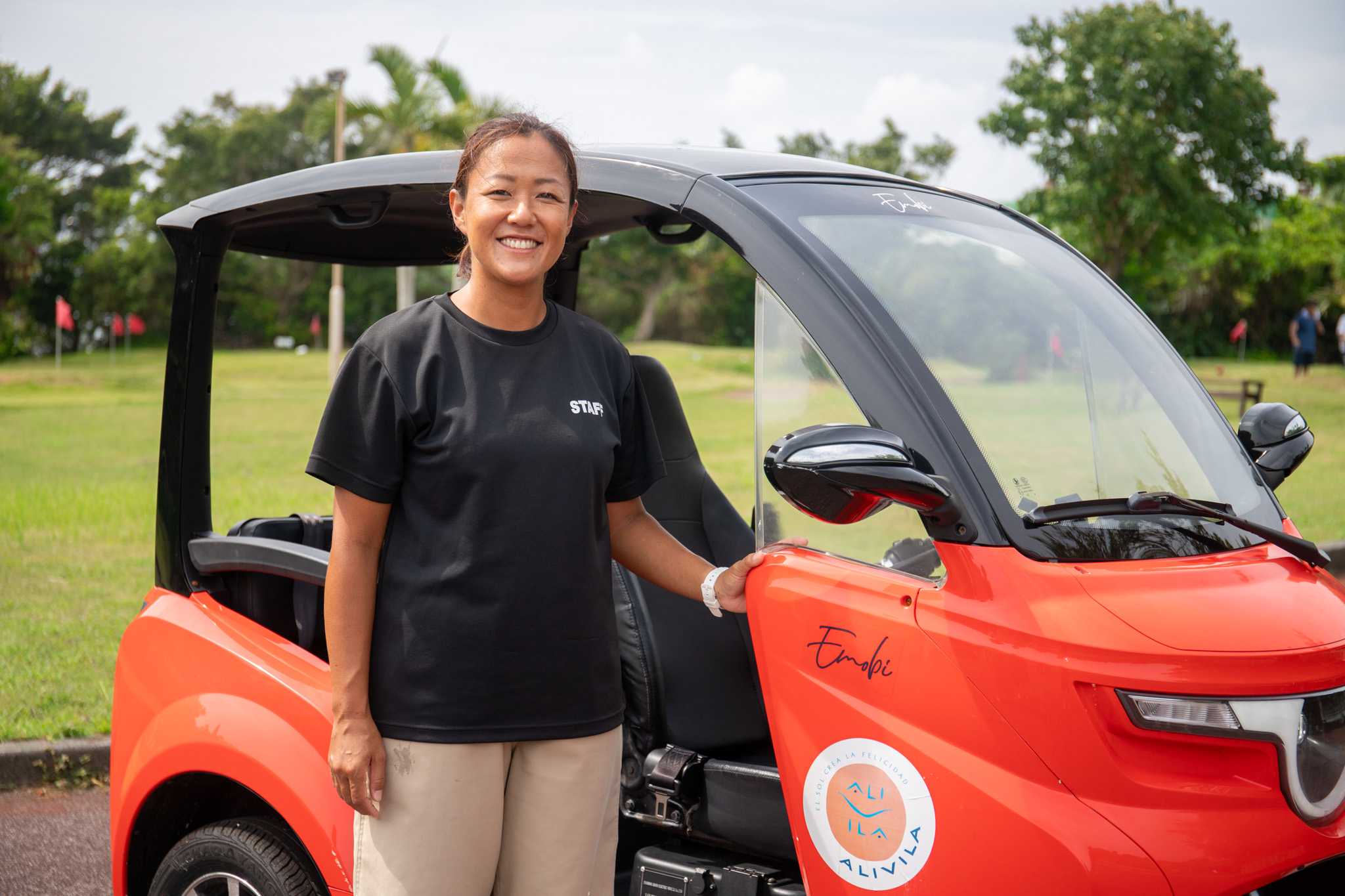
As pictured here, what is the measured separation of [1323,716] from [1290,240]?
1775 inches

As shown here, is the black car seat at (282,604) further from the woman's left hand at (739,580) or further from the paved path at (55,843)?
the paved path at (55,843)

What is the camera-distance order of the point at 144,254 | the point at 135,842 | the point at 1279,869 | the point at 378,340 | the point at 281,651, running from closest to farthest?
the point at 1279,869 < the point at 378,340 < the point at 281,651 < the point at 135,842 < the point at 144,254

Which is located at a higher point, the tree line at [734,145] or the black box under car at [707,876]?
the tree line at [734,145]

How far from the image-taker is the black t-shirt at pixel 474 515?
176 cm

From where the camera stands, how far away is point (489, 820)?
1.87 m

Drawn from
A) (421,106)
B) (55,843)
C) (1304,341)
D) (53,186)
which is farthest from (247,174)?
(55,843)

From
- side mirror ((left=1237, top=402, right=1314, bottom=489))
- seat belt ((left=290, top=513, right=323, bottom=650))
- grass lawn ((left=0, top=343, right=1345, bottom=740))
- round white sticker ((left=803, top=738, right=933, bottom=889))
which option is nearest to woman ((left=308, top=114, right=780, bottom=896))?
round white sticker ((left=803, top=738, right=933, bottom=889))

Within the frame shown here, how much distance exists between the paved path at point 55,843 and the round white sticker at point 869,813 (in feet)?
9.86


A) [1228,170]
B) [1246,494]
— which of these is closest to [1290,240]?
[1228,170]

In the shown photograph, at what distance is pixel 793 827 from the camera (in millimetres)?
1800

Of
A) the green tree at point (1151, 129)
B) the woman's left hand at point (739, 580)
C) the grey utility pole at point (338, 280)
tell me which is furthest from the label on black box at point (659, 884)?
the green tree at point (1151, 129)

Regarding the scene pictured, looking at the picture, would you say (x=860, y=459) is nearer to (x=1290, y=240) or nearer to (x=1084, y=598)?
(x=1084, y=598)

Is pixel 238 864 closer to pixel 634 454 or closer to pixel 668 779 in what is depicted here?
pixel 668 779

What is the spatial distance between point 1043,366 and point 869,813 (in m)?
0.94
